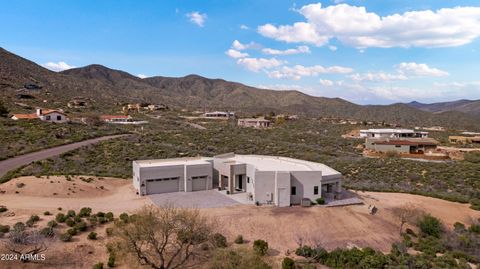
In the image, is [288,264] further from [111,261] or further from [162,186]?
[162,186]

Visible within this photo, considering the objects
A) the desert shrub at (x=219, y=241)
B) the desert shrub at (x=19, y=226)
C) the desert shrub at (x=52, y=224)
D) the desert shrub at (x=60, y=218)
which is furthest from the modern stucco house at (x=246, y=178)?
the desert shrub at (x=19, y=226)

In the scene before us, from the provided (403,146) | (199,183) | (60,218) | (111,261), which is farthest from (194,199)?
(403,146)

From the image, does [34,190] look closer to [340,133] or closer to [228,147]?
[228,147]

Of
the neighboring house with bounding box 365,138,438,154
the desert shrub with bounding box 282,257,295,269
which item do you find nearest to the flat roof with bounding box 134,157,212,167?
the desert shrub with bounding box 282,257,295,269

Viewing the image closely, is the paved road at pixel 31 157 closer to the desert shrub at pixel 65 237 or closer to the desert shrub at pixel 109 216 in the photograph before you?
the desert shrub at pixel 109 216

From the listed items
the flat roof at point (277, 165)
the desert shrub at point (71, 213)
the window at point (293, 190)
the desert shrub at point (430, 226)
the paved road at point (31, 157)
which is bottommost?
the desert shrub at point (430, 226)
